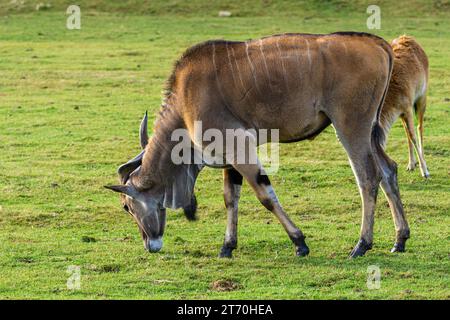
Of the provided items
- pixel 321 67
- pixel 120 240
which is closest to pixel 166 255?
pixel 120 240

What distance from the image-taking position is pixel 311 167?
1422 centimetres

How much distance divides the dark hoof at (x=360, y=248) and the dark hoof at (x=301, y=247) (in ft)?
1.42

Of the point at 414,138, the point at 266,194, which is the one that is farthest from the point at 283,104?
the point at 414,138

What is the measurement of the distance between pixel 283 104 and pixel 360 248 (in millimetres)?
1574

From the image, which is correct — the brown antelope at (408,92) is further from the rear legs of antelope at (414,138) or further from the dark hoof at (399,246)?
the dark hoof at (399,246)

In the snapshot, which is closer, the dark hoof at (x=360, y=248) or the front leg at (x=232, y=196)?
the dark hoof at (x=360, y=248)

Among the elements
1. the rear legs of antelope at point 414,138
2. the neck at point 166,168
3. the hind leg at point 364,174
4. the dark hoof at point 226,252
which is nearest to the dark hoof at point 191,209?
the neck at point 166,168

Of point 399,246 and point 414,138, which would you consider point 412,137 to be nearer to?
point 414,138

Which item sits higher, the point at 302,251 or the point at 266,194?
the point at 266,194

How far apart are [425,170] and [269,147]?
2.66 metres

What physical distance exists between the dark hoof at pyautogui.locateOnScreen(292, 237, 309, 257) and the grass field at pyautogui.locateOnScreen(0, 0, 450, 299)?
3.5 inches

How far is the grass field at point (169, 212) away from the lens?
890cm

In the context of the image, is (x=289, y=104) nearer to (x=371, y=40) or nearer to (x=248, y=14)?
(x=371, y=40)

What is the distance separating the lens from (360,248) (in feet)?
31.8
